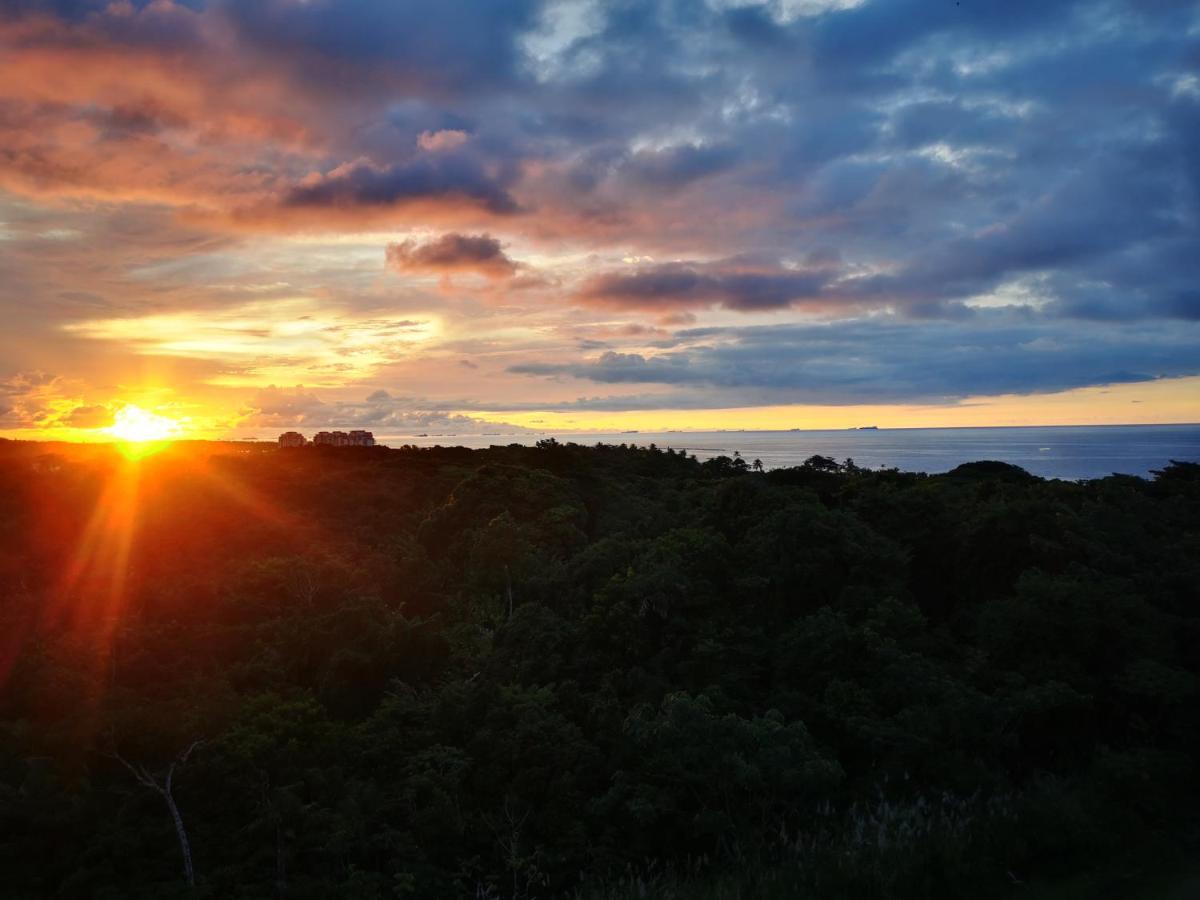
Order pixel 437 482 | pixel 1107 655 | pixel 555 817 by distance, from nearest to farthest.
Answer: pixel 555 817, pixel 1107 655, pixel 437 482

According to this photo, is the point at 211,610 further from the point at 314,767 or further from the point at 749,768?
the point at 749,768

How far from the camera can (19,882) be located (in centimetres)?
885

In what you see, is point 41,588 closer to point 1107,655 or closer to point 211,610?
point 211,610

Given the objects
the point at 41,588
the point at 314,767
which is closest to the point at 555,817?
the point at 314,767

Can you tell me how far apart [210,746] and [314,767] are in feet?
4.57

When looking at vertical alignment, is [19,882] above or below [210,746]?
below

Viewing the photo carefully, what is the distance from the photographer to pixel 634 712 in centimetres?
1177

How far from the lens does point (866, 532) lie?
19.0 meters

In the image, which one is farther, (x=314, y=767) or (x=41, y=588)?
(x=41, y=588)

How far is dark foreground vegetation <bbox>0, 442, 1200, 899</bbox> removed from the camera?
9438 mm

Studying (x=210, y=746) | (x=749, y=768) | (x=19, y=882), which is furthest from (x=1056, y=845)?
(x=19, y=882)

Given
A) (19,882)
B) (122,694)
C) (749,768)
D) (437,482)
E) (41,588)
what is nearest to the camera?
(19,882)

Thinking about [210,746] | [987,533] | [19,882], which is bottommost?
[19,882]

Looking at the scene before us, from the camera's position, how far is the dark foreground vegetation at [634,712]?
944 cm
